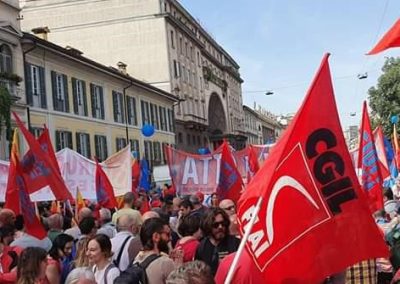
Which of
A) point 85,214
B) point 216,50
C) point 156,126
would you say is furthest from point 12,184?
point 216,50

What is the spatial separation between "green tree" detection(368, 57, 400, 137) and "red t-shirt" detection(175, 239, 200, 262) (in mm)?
40818

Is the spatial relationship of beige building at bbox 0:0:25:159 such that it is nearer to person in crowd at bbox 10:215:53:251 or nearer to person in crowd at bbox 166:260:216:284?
person in crowd at bbox 10:215:53:251

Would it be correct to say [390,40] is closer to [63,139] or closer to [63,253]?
[63,253]

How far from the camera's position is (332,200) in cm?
388

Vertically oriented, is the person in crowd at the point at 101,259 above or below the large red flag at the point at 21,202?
below

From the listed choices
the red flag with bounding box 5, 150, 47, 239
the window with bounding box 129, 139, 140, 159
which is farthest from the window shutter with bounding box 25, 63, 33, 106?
the red flag with bounding box 5, 150, 47, 239

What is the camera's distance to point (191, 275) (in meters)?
3.01

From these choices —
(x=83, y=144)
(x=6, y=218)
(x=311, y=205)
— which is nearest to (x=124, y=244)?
(x=6, y=218)

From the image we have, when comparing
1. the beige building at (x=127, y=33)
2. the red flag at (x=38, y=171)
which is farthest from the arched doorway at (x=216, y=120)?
the red flag at (x=38, y=171)

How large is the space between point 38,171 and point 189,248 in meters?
4.08

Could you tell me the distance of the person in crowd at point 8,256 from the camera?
542cm

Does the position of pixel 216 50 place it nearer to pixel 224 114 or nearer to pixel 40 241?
pixel 224 114

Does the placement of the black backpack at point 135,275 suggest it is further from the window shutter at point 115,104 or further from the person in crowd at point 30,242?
the window shutter at point 115,104

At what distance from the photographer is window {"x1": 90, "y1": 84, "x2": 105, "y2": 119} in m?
35.7
